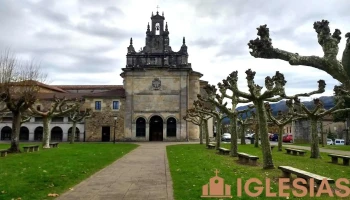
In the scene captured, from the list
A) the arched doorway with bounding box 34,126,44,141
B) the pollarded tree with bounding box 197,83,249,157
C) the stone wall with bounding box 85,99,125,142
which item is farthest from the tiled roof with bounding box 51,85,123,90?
the pollarded tree with bounding box 197,83,249,157

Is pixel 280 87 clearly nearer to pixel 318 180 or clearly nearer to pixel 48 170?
pixel 318 180

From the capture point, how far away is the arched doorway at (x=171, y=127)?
55.5 metres

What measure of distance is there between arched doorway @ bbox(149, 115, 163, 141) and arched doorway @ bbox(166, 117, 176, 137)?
131 centimetres

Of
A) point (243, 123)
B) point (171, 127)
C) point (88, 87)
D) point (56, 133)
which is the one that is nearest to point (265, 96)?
point (243, 123)

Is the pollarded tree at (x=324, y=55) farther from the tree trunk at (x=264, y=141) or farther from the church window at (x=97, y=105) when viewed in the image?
the church window at (x=97, y=105)

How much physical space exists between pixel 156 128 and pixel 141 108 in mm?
4152

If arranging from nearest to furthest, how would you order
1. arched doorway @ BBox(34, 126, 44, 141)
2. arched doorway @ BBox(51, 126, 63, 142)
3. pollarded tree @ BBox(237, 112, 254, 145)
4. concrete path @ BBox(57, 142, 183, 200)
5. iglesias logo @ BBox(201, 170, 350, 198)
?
iglesias logo @ BBox(201, 170, 350, 198) → concrete path @ BBox(57, 142, 183, 200) → pollarded tree @ BBox(237, 112, 254, 145) → arched doorway @ BBox(34, 126, 44, 141) → arched doorway @ BBox(51, 126, 63, 142)

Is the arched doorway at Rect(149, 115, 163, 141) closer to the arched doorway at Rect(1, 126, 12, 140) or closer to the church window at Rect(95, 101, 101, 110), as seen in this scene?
the church window at Rect(95, 101, 101, 110)

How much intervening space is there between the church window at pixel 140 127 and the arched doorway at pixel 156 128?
1153 mm

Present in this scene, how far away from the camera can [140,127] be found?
56.1 metres

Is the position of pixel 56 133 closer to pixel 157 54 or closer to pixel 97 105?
pixel 97 105

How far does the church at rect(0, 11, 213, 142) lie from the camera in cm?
5578

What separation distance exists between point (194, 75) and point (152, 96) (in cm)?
885

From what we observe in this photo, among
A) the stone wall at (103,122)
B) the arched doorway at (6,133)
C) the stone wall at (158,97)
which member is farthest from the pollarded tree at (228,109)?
the arched doorway at (6,133)
